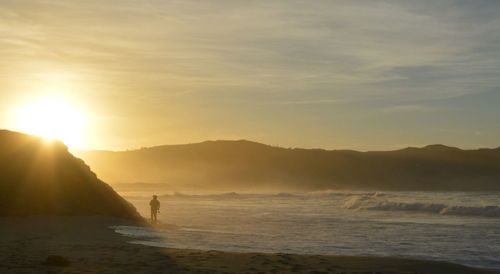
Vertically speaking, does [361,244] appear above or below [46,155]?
below

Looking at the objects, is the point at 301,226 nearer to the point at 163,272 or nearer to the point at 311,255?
the point at 311,255

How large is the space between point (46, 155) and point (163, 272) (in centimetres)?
1511

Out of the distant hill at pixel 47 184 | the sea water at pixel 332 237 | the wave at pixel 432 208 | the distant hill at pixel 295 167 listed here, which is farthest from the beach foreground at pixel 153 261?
the distant hill at pixel 295 167

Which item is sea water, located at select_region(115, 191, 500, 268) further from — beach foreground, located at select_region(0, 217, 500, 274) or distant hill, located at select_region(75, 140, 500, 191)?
distant hill, located at select_region(75, 140, 500, 191)

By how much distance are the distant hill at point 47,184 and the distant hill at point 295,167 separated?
88699 mm

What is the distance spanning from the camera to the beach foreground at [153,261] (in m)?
13.7

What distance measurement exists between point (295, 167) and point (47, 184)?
410 feet

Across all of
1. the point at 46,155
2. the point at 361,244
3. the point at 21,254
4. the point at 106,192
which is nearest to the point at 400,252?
the point at 361,244

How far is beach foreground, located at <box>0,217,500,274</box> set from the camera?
13672 millimetres

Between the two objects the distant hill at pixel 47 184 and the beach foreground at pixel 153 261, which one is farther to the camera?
the distant hill at pixel 47 184

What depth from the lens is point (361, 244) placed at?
67.3 ft

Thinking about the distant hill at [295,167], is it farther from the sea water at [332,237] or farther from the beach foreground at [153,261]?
the beach foreground at [153,261]

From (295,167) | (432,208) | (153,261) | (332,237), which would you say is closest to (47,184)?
(332,237)

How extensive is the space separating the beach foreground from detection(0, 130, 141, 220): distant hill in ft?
18.0
